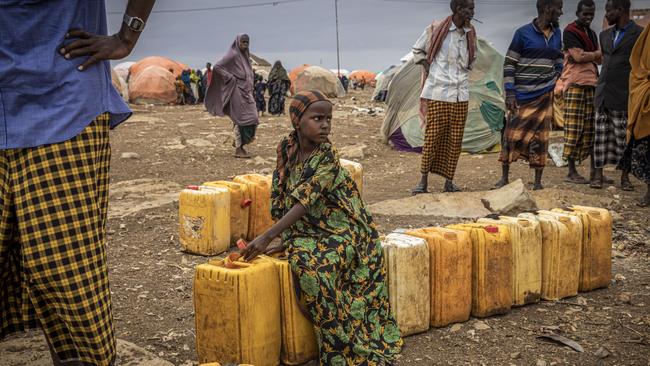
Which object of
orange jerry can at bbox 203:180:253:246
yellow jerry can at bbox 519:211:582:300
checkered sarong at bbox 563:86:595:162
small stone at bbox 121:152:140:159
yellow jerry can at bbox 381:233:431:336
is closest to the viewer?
yellow jerry can at bbox 381:233:431:336

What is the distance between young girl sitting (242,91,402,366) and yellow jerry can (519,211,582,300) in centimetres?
111

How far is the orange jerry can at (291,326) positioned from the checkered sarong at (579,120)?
5.08m

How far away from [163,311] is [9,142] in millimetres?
1933

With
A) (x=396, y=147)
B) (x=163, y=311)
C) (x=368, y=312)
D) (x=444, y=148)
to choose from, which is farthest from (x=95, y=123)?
(x=396, y=147)

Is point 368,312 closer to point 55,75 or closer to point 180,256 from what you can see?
point 55,75

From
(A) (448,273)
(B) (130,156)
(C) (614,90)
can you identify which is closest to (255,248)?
(A) (448,273)

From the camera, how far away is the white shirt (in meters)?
6.68

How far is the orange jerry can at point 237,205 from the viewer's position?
4906mm

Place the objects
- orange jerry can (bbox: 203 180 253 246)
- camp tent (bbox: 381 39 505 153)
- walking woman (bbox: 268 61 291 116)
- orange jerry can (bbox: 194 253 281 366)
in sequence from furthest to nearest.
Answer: walking woman (bbox: 268 61 291 116) → camp tent (bbox: 381 39 505 153) → orange jerry can (bbox: 203 180 253 246) → orange jerry can (bbox: 194 253 281 366)

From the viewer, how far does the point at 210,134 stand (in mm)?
13328

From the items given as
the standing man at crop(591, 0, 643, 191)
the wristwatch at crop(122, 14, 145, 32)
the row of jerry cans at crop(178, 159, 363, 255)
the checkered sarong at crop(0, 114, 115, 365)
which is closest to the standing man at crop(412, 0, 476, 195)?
the standing man at crop(591, 0, 643, 191)

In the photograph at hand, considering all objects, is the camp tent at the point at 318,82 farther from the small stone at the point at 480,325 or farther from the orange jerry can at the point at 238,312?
the orange jerry can at the point at 238,312

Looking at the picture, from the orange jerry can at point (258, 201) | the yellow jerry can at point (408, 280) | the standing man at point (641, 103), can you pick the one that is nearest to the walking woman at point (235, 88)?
the orange jerry can at point (258, 201)

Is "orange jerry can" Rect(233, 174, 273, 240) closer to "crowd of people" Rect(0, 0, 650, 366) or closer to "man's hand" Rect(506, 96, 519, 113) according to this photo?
→ "crowd of people" Rect(0, 0, 650, 366)
